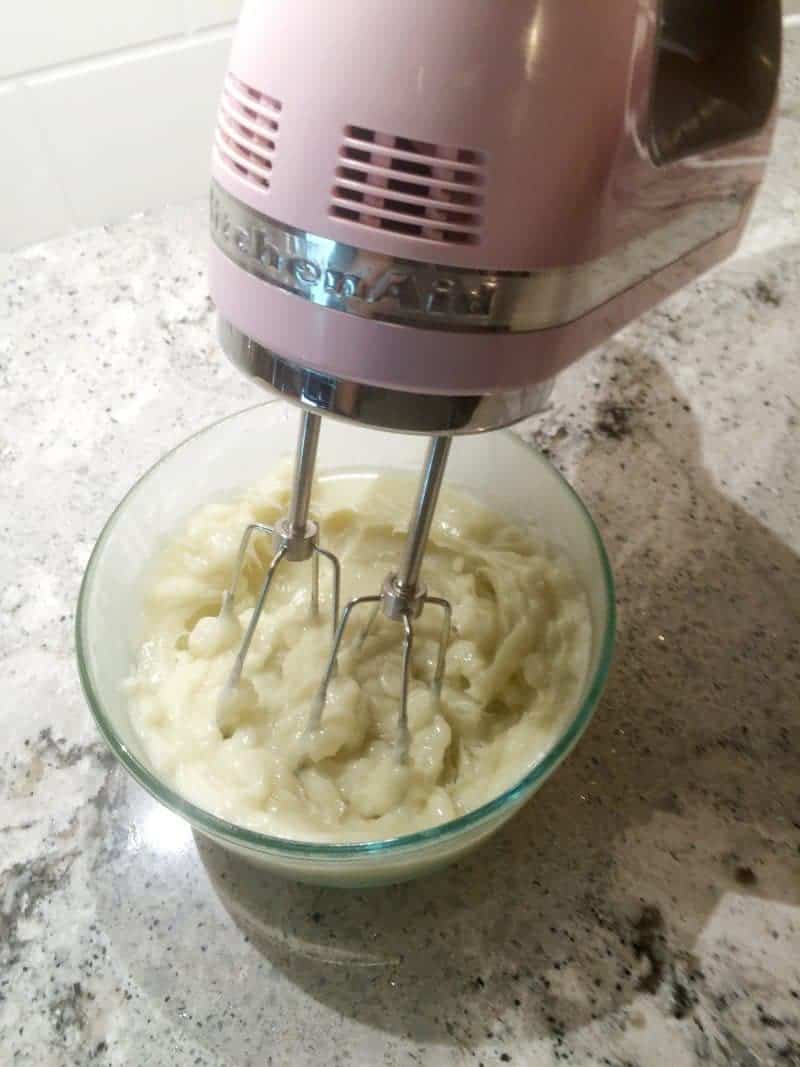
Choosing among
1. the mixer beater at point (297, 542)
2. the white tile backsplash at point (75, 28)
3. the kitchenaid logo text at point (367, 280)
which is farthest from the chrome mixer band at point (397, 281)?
the white tile backsplash at point (75, 28)

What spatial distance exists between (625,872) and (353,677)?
0.18 m

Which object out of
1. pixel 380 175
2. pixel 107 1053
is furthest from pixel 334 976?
pixel 380 175

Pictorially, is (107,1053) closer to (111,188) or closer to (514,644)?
(514,644)

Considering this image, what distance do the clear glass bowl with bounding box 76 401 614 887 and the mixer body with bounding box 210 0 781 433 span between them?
0.14 meters

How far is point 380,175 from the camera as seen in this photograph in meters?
Result: 0.25

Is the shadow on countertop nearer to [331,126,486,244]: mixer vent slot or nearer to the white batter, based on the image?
the white batter

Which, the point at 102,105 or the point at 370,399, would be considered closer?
the point at 370,399

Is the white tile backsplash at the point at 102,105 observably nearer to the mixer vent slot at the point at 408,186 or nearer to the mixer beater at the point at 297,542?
the mixer beater at the point at 297,542

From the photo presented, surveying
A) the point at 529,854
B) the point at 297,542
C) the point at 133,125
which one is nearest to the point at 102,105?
the point at 133,125

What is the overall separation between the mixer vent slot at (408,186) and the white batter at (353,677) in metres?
0.27

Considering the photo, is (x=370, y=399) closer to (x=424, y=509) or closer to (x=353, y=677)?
(x=424, y=509)

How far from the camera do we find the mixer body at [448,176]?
0.25 m

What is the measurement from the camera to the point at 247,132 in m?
0.27

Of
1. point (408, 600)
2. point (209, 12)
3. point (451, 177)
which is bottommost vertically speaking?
point (408, 600)
